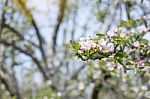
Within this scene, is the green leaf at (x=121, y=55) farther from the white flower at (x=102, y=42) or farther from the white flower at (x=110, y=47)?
the white flower at (x=102, y=42)

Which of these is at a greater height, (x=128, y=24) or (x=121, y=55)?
(x=128, y=24)

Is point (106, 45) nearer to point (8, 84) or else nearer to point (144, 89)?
point (144, 89)

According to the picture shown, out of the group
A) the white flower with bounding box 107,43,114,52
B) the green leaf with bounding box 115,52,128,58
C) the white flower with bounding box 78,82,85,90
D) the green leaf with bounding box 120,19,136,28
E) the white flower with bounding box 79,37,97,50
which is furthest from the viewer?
the white flower with bounding box 78,82,85,90

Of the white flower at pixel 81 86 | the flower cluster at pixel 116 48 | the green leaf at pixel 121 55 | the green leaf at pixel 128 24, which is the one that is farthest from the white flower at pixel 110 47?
the white flower at pixel 81 86

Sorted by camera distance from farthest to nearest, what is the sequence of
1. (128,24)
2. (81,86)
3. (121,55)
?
(81,86), (128,24), (121,55)

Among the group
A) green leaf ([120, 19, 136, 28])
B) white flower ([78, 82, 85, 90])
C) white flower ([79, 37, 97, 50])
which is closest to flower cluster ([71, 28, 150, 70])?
white flower ([79, 37, 97, 50])

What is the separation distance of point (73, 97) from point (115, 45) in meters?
9.15

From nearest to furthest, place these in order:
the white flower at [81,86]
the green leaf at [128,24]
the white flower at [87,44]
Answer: the white flower at [87,44] < the green leaf at [128,24] < the white flower at [81,86]

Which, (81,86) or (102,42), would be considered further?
(81,86)

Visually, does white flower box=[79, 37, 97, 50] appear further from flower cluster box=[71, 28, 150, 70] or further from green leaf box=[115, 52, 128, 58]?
green leaf box=[115, 52, 128, 58]

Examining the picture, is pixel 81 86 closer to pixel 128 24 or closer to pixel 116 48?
pixel 128 24

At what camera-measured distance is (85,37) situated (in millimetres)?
3561

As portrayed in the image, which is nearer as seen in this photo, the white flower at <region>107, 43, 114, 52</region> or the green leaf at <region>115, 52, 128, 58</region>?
the white flower at <region>107, 43, 114, 52</region>

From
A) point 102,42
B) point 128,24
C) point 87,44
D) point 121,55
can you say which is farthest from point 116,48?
point 128,24
